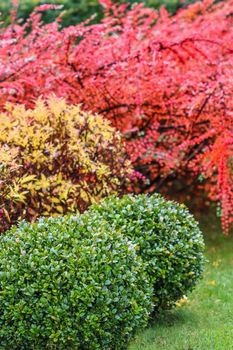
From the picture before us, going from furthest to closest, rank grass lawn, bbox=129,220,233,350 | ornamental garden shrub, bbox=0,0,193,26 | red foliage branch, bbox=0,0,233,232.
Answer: ornamental garden shrub, bbox=0,0,193,26 < red foliage branch, bbox=0,0,233,232 < grass lawn, bbox=129,220,233,350

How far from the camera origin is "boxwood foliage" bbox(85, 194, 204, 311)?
516cm

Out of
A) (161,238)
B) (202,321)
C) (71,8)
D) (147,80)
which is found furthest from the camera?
(71,8)

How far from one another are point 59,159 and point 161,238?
4.41ft

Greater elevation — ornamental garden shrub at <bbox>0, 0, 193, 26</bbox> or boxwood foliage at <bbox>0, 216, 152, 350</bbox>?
boxwood foliage at <bbox>0, 216, 152, 350</bbox>

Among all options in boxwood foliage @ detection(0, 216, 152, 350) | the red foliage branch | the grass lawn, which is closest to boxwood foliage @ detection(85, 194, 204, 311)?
the grass lawn

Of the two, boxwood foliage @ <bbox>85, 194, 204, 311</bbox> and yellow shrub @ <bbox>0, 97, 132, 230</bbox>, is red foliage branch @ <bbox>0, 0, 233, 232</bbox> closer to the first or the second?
yellow shrub @ <bbox>0, 97, 132, 230</bbox>

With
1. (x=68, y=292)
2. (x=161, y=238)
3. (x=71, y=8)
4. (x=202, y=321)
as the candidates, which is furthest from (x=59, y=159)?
(x=71, y=8)

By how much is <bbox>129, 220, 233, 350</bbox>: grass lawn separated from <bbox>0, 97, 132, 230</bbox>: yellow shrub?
123cm

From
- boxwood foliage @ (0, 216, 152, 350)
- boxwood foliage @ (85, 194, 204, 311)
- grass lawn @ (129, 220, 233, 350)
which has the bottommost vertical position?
grass lawn @ (129, 220, 233, 350)

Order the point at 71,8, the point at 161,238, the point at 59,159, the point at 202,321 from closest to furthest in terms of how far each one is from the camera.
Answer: the point at 161,238 < the point at 202,321 < the point at 59,159 < the point at 71,8

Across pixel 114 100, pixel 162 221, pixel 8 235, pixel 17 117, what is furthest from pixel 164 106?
pixel 8 235

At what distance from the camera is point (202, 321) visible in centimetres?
562

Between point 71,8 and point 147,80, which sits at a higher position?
point 147,80

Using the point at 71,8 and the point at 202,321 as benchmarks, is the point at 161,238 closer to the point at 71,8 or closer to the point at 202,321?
the point at 202,321
